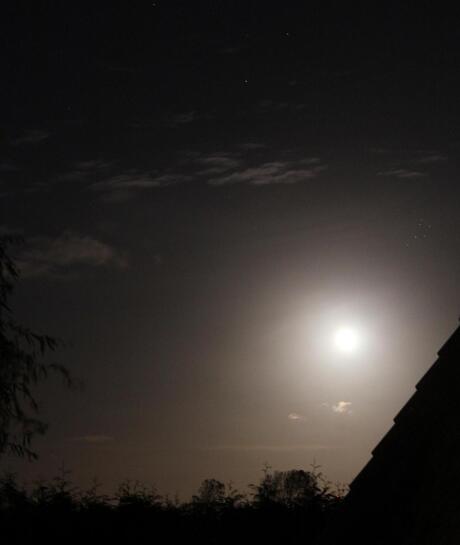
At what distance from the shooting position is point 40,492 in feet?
66.8

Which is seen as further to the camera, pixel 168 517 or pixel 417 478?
pixel 168 517

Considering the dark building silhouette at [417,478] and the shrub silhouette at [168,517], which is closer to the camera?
the dark building silhouette at [417,478]

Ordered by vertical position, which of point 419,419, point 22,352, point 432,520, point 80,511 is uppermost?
point 22,352

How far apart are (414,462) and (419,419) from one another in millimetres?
467

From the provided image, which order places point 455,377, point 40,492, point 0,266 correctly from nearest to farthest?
point 455,377, point 40,492, point 0,266

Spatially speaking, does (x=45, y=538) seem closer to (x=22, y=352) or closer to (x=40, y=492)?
(x=40, y=492)

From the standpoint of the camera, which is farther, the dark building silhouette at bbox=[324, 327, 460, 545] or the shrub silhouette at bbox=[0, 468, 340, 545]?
the shrub silhouette at bbox=[0, 468, 340, 545]

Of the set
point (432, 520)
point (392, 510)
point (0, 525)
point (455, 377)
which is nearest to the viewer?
point (432, 520)

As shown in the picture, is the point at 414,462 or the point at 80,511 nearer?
the point at 414,462

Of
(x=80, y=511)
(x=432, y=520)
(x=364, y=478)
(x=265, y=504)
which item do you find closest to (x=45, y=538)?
(x=80, y=511)

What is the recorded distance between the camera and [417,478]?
5.69 metres

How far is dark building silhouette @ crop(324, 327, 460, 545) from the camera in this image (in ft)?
16.8

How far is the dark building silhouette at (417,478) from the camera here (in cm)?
511

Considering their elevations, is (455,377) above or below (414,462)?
above
